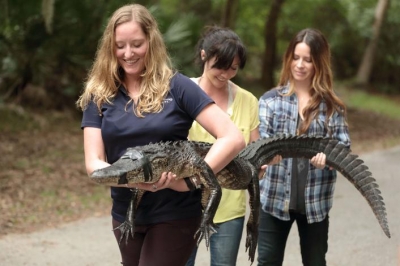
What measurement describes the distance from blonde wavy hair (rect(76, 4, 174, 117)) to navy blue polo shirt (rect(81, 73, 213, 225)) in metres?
0.04

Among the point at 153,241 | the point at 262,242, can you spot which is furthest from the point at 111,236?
the point at 153,241

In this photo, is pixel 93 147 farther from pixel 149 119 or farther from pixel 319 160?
pixel 319 160

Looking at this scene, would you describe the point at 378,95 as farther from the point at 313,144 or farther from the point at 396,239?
the point at 313,144

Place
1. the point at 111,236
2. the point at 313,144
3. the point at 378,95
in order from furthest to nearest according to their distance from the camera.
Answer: the point at 378,95 → the point at 111,236 → the point at 313,144

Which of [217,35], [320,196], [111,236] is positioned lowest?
[111,236]

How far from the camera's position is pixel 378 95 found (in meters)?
24.7

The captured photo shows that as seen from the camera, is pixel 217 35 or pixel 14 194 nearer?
pixel 217 35

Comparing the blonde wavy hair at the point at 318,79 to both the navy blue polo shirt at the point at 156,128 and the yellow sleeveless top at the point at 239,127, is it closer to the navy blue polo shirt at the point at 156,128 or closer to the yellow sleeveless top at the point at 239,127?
the yellow sleeveless top at the point at 239,127

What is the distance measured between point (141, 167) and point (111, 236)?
411 centimetres

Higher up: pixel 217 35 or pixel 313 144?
pixel 217 35

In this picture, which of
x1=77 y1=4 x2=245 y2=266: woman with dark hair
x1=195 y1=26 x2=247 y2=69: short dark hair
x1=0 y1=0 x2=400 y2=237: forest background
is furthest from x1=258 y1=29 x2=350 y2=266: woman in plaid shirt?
x1=77 y1=4 x2=245 y2=266: woman with dark hair

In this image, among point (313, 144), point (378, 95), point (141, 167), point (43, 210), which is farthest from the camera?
point (378, 95)

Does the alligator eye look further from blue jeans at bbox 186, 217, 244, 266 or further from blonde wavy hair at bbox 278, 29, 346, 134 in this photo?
blonde wavy hair at bbox 278, 29, 346, 134

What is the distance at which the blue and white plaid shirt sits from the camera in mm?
4336
